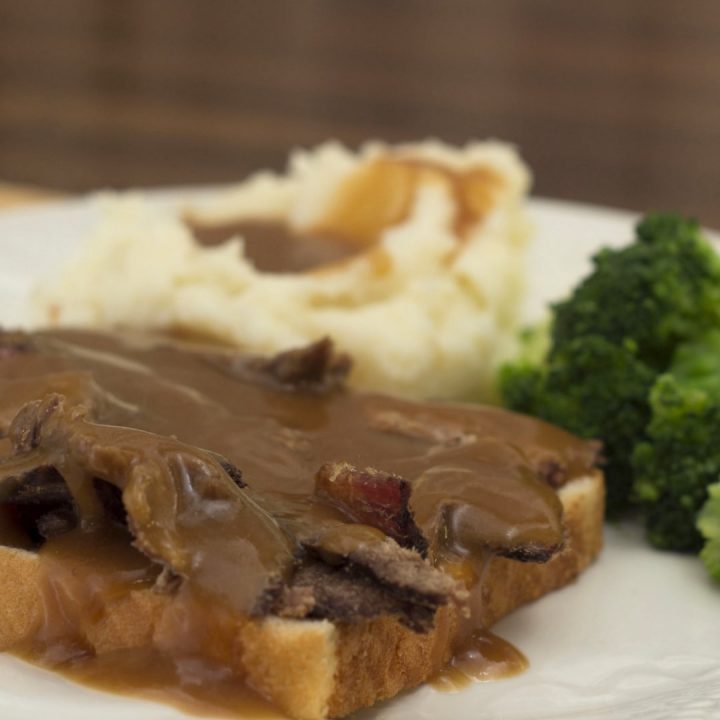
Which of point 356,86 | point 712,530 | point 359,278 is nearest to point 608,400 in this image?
point 712,530

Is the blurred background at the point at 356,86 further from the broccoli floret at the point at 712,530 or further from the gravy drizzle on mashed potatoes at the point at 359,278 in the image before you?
the broccoli floret at the point at 712,530

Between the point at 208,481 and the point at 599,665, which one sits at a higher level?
the point at 208,481

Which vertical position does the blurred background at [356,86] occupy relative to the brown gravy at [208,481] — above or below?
above

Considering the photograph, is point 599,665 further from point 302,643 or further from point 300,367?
point 300,367

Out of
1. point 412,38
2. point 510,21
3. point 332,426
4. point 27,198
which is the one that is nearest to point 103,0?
point 412,38

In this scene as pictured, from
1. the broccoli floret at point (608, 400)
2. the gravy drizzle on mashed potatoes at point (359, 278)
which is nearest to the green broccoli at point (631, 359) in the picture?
the broccoli floret at point (608, 400)

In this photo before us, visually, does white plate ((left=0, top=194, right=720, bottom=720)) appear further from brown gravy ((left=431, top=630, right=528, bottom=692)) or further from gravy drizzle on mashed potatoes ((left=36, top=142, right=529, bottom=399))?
gravy drizzle on mashed potatoes ((left=36, top=142, right=529, bottom=399))
